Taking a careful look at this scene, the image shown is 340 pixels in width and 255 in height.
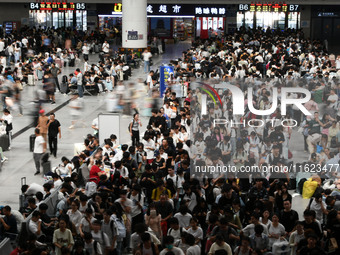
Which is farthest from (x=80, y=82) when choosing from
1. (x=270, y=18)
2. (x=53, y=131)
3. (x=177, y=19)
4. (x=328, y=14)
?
(x=328, y=14)

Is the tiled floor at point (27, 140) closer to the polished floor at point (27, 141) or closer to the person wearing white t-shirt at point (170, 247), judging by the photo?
the polished floor at point (27, 141)

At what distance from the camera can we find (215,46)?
1342 inches

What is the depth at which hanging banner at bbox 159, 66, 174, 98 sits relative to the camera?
24.1m

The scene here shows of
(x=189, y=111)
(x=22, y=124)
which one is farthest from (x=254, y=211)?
(x=22, y=124)

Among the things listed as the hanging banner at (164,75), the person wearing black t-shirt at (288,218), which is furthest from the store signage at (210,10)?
the person wearing black t-shirt at (288,218)

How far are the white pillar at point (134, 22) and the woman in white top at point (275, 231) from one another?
23.1m

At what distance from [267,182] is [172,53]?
1102 inches

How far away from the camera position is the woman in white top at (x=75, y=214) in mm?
10500

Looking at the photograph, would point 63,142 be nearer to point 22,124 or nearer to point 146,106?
point 22,124

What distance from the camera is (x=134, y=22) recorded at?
32.0m

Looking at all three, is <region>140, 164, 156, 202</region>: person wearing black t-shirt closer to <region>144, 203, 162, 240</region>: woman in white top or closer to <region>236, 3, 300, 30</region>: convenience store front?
<region>144, 203, 162, 240</region>: woman in white top

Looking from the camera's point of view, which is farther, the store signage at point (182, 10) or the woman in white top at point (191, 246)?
the store signage at point (182, 10)

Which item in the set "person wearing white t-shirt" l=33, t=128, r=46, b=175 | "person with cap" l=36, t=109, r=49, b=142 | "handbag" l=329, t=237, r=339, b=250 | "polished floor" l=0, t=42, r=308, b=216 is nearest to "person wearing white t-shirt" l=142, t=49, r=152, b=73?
"polished floor" l=0, t=42, r=308, b=216

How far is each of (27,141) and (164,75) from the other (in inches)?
274
